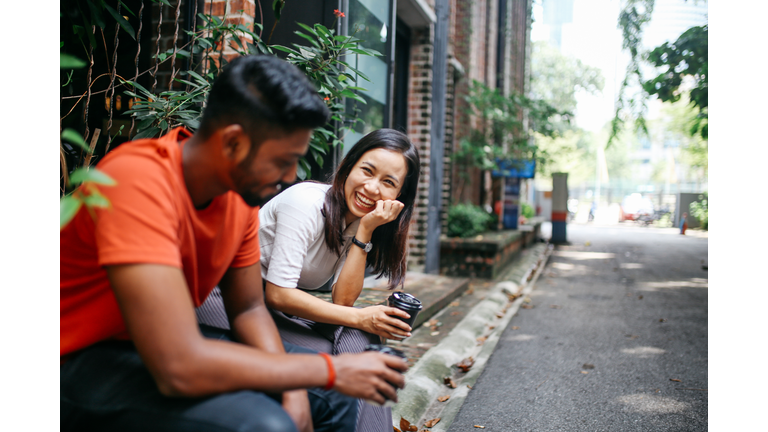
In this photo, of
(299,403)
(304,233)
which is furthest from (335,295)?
(299,403)

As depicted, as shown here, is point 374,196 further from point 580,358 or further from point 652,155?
point 652,155

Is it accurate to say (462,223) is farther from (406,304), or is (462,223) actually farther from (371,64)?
(406,304)

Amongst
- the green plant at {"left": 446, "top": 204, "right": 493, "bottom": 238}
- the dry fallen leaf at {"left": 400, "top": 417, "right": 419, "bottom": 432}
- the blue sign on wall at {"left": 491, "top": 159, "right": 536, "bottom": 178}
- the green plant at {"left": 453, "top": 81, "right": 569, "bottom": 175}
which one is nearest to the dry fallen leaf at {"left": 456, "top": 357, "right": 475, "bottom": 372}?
the dry fallen leaf at {"left": 400, "top": 417, "right": 419, "bottom": 432}

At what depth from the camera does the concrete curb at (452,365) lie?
2.97 m

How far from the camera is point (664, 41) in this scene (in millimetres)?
7008

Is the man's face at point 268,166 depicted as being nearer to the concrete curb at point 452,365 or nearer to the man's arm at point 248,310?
the man's arm at point 248,310

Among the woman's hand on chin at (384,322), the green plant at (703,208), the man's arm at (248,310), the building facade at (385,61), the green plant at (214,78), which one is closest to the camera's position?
the man's arm at (248,310)

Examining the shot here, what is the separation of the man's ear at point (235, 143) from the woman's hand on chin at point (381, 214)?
102 centimetres

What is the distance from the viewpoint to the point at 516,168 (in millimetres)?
10141

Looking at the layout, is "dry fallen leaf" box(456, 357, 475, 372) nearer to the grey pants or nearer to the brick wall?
the grey pants

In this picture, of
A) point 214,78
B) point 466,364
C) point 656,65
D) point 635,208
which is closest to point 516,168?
point 656,65

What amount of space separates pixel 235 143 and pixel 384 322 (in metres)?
1.01

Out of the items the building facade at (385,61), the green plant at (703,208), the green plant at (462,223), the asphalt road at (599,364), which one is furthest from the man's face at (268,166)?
the green plant at (462,223)

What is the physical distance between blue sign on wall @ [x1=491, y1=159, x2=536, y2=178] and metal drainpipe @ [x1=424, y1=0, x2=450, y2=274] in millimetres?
3175
